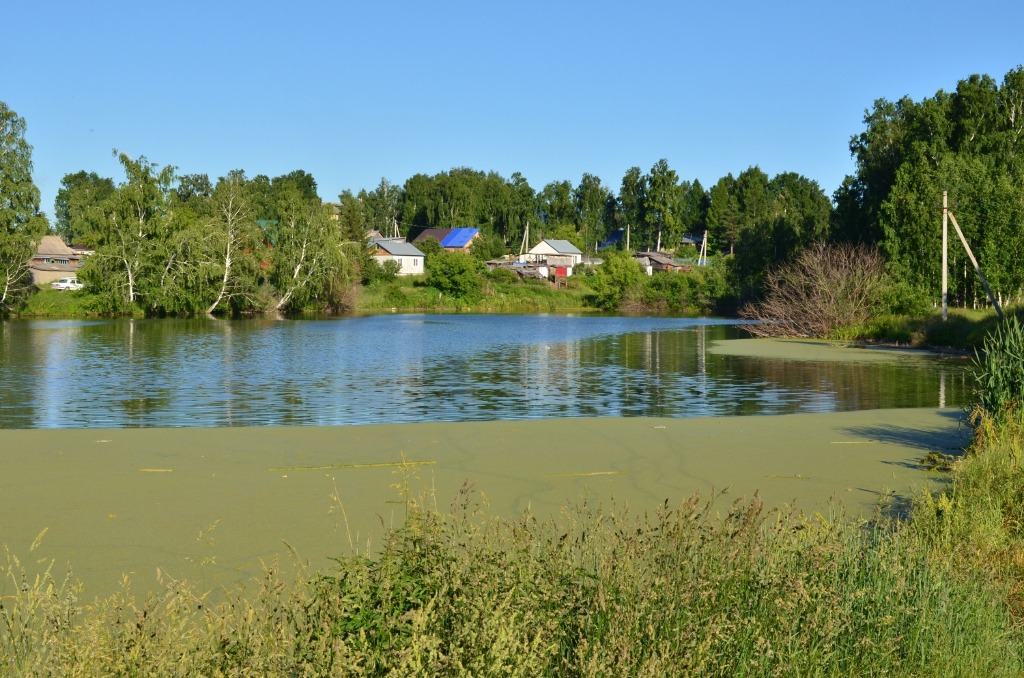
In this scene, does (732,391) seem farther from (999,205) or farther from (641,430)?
(999,205)

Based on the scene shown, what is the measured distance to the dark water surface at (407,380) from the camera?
19.0 m

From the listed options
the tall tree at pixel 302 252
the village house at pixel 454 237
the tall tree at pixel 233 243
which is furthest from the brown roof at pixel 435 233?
the tall tree at pixel 233 243

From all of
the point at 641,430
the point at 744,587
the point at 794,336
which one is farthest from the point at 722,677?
the point at 794,336

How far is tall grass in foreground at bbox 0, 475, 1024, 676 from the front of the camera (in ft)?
12.2

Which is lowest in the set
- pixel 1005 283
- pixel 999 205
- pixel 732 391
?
pixel 732 391

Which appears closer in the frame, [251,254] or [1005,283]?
[1005,283]

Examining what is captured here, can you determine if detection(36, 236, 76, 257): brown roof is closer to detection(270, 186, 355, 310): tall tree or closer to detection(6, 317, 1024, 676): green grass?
detection(270, 186, 355, 310): tall tree

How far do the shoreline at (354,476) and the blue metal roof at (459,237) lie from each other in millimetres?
110224

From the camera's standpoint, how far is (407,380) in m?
26.0

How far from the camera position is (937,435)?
47.8ft

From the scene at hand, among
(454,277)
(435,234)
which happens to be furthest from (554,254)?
(454,277)

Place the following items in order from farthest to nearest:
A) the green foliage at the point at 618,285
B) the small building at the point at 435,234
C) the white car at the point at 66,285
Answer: the small building at the point at 435,234 < the green foliage at the point at 618,285 < the white car at the point at 66,285

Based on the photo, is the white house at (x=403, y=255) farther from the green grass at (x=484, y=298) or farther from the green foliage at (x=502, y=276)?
the green grass at (x=484, y=298)

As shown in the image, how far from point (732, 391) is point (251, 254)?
54446mm
